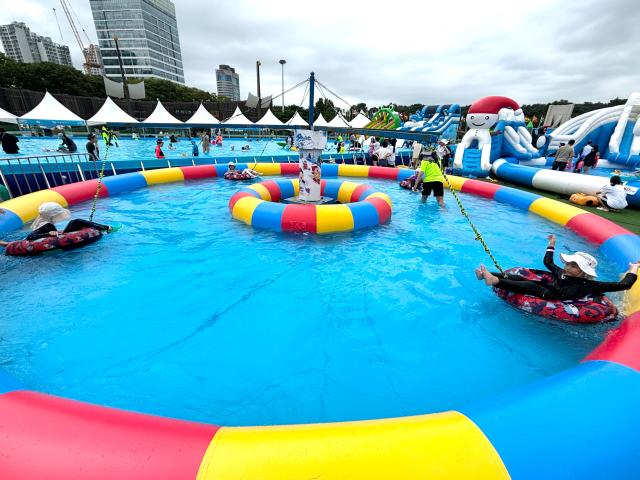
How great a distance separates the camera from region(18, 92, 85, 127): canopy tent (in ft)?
62.8

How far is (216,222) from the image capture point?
632 cm

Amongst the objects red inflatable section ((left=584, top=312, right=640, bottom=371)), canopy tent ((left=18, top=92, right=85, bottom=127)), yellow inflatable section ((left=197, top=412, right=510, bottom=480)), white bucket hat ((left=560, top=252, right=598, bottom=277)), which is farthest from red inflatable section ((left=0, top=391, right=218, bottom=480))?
canopy tent ((left=18, top=92, right=85, bottom=127))

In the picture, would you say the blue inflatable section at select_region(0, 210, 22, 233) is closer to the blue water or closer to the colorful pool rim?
the blue water

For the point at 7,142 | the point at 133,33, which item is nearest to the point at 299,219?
the point at 7,142

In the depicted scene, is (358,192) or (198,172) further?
(198,172)

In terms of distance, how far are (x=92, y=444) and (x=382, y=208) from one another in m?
5.52

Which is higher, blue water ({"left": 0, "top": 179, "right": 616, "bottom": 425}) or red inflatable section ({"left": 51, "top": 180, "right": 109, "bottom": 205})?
red inflatable section ({"left": 51, "top": 180, "right": 109, "bottom": 205})

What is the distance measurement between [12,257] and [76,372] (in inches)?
125

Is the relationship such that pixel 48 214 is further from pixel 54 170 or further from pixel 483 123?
pixel 483 123

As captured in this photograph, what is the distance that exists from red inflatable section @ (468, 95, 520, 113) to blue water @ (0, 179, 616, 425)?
313 inches

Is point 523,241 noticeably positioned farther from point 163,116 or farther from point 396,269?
point 163,116

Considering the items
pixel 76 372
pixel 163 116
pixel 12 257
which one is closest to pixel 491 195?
pixel 76 372

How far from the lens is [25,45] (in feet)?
389

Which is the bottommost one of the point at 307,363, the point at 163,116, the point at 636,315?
the point at 307,363
